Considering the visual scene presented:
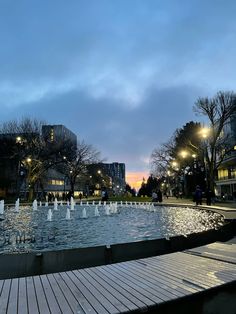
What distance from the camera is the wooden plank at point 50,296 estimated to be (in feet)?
14.5

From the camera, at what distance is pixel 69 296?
16.4 feet

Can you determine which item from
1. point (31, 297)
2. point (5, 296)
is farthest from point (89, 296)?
point (5, 296)

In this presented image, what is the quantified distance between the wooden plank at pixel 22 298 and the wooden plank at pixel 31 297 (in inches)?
2.0

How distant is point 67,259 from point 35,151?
49785 millimetres

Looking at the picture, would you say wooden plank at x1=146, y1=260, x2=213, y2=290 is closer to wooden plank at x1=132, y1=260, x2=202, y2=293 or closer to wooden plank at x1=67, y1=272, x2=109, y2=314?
wooden plank at x1=132, y1=260, x2=202, y2=293

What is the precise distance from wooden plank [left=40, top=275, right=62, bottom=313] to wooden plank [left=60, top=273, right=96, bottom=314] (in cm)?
30

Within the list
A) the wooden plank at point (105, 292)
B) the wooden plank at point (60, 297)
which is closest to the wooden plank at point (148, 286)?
the wooden plank at point (105, 292)

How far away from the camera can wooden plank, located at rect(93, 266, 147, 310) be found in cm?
459

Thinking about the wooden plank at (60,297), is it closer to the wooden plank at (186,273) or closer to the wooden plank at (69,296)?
the wooden plank at (69,296)

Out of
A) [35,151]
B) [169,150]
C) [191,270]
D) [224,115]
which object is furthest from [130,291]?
[169,150]

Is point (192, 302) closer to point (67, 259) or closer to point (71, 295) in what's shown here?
A: point (71, 295)

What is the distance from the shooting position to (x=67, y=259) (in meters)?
7.79

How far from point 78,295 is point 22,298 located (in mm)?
774

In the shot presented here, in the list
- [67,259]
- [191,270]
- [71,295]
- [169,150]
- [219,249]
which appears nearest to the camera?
[71,295]
